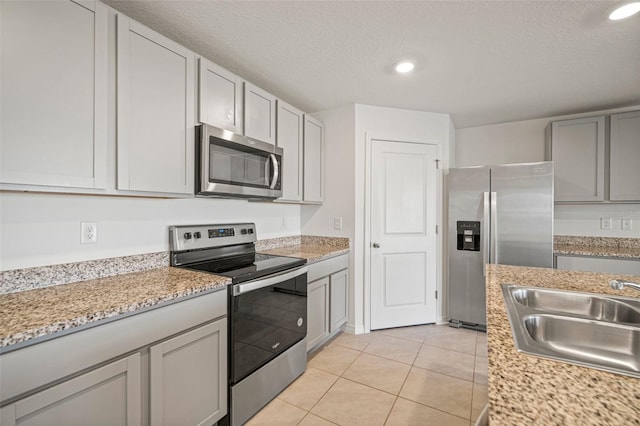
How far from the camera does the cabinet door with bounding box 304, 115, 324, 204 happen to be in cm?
286

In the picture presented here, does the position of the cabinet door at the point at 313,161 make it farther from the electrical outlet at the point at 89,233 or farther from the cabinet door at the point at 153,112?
the electrical outlet at the point at 89,233

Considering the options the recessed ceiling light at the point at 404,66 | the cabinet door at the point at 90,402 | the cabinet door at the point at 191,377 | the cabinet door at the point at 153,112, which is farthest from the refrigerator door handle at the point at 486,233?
the cabinet door at the point at 90,402

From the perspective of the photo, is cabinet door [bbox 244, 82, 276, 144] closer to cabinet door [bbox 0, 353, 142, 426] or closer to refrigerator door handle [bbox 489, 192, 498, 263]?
cabinet door [bbox 0, 353, 142, 426]

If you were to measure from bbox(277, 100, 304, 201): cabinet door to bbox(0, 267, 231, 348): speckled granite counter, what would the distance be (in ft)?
3.85

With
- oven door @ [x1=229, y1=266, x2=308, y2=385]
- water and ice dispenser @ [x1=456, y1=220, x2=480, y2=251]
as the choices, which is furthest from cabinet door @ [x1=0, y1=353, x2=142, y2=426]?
water and ice dispenser @ [x1=456, y1=220, x2=480, y2=251]

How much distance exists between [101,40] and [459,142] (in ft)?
12.6

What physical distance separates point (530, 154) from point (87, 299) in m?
4.33

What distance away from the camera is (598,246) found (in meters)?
3.13

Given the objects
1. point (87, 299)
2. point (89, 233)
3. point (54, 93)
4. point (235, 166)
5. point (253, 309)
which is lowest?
point (253, 309)

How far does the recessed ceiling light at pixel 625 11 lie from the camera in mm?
1525

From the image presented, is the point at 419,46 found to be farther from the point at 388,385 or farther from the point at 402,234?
the point at 388,385

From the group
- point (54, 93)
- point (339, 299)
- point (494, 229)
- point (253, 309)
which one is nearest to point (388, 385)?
point (339, 299)

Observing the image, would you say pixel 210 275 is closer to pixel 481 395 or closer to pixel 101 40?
pixel 101 40

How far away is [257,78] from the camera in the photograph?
2441 mm
